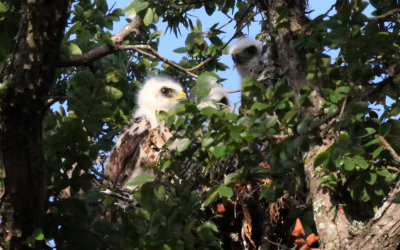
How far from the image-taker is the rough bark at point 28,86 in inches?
94.8

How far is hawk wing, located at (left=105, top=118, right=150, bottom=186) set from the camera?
548cm

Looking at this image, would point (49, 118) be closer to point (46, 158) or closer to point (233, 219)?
point (46, 158)

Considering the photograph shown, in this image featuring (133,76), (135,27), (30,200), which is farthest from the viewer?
(133,76)

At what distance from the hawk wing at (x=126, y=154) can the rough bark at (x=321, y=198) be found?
70.5 inches

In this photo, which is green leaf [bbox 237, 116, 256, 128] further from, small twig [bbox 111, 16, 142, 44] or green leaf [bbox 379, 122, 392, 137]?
small twig [bbox 111, 16, 142, 44]

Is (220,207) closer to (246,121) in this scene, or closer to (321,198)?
(321,198)

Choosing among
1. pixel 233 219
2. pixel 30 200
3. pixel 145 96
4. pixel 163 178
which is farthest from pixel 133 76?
pixel 30 200

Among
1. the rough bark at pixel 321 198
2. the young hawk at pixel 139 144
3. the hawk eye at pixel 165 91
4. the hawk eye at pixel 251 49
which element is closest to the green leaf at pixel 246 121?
the rough bark at pixel 321 198

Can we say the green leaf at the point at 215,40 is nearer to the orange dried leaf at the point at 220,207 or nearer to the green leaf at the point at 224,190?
the orange dried leaf at the point at 220,207

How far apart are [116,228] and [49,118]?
668mm

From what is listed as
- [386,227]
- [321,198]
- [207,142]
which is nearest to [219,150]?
[207,142]

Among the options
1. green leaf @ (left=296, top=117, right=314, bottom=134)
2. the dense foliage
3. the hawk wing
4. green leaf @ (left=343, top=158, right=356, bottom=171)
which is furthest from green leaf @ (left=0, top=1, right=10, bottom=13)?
the hawk wing

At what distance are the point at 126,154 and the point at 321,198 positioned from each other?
2457 mm

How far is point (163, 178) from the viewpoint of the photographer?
10.3ft
